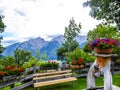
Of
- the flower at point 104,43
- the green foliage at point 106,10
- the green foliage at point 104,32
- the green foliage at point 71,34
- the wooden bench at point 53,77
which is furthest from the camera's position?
the green foliage at point 71,34

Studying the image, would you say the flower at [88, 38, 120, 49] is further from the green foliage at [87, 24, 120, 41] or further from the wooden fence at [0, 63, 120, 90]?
the green foliage at [87, 24, 120, 41]

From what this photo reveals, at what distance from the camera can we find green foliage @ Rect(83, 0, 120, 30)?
1636 cm

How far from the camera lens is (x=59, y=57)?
198 ft

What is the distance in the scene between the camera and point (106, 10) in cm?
1661

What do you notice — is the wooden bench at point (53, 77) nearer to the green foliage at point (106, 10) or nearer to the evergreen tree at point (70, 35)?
the green foliage at point (106, 10)

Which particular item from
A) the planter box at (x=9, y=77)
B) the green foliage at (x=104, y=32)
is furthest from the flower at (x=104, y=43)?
the green foliage at (x=104, y=32)

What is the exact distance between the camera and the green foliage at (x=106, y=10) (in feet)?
53.7

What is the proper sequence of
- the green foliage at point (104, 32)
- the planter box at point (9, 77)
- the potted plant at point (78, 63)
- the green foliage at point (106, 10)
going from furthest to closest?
1. the green foliage at point (104, 32)
2. the green foliage at point (106, 10)
3. the potted plant at point (78, 63)
4. the planter box at point (9, 77)

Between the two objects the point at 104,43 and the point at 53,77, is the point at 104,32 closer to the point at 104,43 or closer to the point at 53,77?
the point at 53,77

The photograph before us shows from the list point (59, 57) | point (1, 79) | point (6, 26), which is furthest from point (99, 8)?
point (59, 57)

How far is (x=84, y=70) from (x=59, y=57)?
46516 mm

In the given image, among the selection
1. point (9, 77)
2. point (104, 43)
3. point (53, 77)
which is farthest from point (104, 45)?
point (9, 77)

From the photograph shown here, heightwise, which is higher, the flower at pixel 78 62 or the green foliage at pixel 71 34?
the green foliage at pixel 71 34

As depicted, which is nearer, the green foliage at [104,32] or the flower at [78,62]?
the flower at [78,62]
